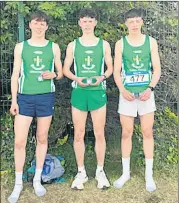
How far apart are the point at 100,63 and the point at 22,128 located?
3.30 feet

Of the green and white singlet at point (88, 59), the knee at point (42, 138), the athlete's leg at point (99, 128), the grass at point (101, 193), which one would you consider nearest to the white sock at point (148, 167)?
the grass at point (101, 193)

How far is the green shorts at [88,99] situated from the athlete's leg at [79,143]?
0.23ft

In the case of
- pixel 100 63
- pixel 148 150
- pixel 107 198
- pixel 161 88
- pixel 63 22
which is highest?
pixel 63 22

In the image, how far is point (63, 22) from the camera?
482 cm

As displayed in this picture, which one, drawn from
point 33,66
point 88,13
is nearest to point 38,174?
point 33,66

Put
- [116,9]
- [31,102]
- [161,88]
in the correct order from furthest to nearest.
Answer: [161,88] < [116,9] < [31,102]

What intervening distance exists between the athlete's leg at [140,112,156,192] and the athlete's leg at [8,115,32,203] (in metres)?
1.18

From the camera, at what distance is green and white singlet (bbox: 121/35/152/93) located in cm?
446

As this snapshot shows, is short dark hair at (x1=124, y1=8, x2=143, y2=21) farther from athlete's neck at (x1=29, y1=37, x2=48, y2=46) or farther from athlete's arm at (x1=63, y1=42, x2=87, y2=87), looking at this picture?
athlete's neck at (x1=29, y1=37, x2=48, y2=46)

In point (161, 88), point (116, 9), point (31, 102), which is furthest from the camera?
point (161, 88)

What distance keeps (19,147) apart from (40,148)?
0.73 feet

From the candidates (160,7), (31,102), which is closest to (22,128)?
(31,102)

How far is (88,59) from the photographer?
14.6ft

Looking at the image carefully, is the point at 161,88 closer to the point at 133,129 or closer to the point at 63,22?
the point at 133,129
